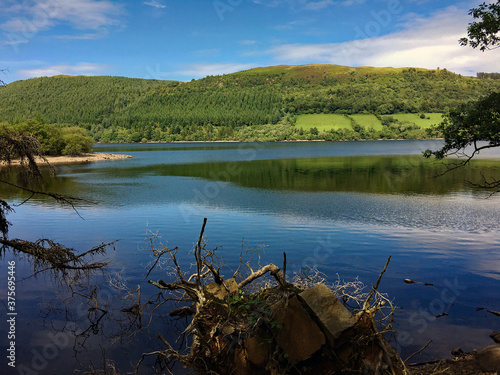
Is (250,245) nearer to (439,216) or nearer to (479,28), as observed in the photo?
(479,28)

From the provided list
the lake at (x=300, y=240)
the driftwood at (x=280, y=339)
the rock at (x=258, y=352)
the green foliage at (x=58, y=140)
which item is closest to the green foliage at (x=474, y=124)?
the lake at (x=300, y=240)

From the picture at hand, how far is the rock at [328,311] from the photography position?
7.83m

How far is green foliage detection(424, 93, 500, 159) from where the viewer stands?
15.1 metres

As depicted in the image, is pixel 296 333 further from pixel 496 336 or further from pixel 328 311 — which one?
pixel 496 336

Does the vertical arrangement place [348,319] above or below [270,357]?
above

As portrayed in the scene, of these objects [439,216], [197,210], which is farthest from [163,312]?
[439,216]

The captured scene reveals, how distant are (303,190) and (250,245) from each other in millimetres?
23778

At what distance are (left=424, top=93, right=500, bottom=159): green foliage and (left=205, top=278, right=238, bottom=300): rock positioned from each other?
11.5 meters

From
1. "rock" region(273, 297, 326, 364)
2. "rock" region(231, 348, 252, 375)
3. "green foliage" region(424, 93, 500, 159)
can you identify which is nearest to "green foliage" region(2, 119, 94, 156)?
"green foliage" region(424, 93, 500, 159)

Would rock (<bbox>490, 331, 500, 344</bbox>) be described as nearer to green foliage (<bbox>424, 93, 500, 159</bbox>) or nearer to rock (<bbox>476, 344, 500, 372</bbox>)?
rock (<bbox>476, 344, 500, 372</bbox>)

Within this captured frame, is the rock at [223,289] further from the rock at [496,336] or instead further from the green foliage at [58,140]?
the green foliage at [58,140]

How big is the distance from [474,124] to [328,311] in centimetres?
1292

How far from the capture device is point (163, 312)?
14.0 metres

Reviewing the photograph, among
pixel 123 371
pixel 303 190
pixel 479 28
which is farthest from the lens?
pixel 303 190
